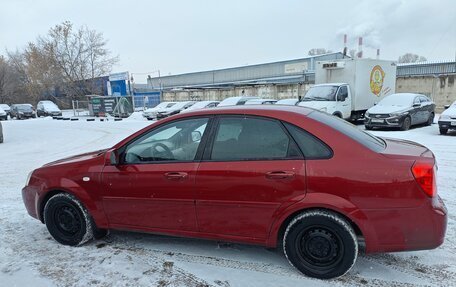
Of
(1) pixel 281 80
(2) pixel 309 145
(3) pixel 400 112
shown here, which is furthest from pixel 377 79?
(1) pixel 281 80

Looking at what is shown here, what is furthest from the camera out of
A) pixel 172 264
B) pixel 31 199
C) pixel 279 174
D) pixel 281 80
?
pixel 281 80

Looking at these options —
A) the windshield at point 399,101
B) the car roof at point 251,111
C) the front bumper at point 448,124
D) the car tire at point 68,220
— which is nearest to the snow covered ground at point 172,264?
the car tire at point 68,220

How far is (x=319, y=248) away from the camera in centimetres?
304

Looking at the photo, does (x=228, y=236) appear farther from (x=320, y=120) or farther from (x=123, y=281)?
(x=320, y=120)

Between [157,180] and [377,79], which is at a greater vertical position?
[377,79]

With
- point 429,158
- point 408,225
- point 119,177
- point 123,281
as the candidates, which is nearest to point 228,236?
point 123,281

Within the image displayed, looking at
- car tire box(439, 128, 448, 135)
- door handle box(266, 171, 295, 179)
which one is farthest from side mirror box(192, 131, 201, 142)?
car tire box(439, 128, 448, 135)

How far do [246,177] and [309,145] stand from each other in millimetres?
623

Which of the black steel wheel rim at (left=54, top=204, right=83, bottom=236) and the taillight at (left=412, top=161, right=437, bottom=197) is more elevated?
the taillight at (left=412, top=161, right=437, bottom=197)

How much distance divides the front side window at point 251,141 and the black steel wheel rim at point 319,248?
2.31ft

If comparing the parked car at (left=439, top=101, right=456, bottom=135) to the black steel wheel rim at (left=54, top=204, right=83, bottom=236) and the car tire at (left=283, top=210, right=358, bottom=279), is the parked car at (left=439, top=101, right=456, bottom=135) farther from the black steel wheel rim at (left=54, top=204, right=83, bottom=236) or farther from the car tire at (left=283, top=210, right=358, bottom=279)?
the black steel wheel rim at (left=54, top=204, right=83, bottom=236)

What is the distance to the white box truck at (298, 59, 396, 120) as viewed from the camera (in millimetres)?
14641

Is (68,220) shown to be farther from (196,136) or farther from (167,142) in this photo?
(196,136)

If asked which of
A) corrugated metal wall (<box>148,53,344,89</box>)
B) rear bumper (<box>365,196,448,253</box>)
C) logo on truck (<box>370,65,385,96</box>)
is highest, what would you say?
corrugated metal wall (<box>148,53,344,89</box>)
